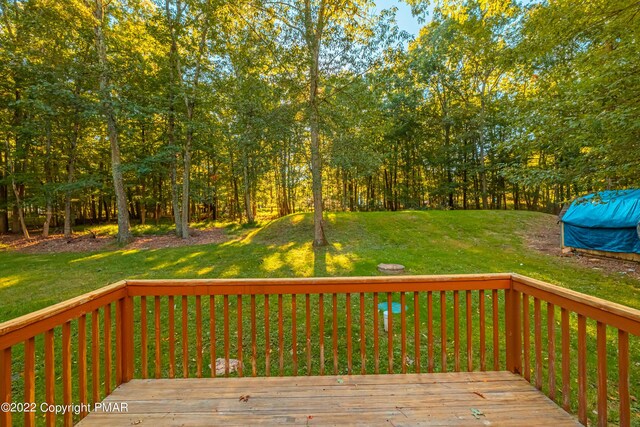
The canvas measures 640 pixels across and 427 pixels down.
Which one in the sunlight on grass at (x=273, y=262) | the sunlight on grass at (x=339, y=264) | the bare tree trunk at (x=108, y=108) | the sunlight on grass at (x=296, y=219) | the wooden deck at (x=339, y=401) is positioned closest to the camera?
the wooden deck at (x=339, y=401)

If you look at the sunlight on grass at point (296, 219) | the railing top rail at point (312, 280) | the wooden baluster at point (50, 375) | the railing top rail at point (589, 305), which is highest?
the sunlight on grass at point (296, 219)

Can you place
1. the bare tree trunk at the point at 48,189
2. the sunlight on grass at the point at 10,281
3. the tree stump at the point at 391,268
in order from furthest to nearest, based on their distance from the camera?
the bare tree trunk at the point at 48,189
the tree stump at the point at 391,268
the sunlight on grass at the point at 10,281

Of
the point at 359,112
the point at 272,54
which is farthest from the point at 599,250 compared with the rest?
the point at 272,54

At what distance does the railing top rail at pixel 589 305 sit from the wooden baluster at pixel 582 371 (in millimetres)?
76

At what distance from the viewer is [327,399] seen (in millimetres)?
1831

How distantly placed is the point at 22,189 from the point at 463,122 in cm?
2587

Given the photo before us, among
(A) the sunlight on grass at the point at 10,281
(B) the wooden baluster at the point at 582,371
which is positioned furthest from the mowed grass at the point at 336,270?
(B) the wooden baluster at the point at 582,371

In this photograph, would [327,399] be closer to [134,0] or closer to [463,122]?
[134,0]

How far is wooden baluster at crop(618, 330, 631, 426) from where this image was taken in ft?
4.74

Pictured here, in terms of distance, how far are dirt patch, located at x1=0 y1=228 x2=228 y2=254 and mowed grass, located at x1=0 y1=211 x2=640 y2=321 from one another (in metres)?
0.78

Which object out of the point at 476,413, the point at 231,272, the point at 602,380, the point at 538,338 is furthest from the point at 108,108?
the point at 602,380

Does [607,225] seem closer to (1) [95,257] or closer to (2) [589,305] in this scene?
(2) [589,305]

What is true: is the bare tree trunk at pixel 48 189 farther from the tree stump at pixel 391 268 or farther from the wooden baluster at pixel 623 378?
the wooden baluster at pixel 623 378

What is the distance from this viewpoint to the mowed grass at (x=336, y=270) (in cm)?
300
